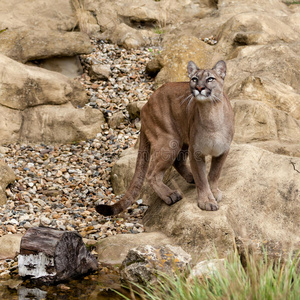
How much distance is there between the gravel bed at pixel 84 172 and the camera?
571 centimetres

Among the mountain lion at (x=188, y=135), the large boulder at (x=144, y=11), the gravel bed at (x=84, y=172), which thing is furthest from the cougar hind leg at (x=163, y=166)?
the large boulder at (x=144, y=11)

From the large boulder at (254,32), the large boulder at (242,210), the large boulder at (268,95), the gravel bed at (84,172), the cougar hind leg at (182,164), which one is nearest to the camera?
the large boulder at (242,210)

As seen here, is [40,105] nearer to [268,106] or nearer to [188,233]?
[268,106]

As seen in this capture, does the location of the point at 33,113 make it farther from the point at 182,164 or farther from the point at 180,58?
the point at 182,164

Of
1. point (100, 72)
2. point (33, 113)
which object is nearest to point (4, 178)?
point (33, 113)

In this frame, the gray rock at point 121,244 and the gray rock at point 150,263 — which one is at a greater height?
the gray rock at point 150,263

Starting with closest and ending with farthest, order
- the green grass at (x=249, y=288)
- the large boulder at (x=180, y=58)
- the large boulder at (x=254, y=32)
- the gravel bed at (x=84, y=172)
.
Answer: the green grass at (x=249, y=288), the gravel bed at (x=84, y=172), the large boulder at (x=180, y=58), the large boulder at (x=254, y=32)

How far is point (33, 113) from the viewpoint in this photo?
8.08m

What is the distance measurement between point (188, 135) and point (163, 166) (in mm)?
486

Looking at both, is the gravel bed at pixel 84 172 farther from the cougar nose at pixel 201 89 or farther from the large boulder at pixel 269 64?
the cougar nose at pixel 201 89

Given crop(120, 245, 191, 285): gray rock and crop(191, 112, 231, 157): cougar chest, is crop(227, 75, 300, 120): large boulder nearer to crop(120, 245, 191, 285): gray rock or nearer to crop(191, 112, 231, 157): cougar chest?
crop(191, 112, 231, 157): cougar chest

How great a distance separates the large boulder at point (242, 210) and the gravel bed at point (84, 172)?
68 centimetres

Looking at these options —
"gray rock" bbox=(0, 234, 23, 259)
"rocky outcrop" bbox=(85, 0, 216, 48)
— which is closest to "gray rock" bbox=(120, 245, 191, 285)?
"gray rock" bbox=(0, 234, 23, 259)

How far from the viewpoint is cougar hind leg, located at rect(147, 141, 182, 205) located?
524 cm
